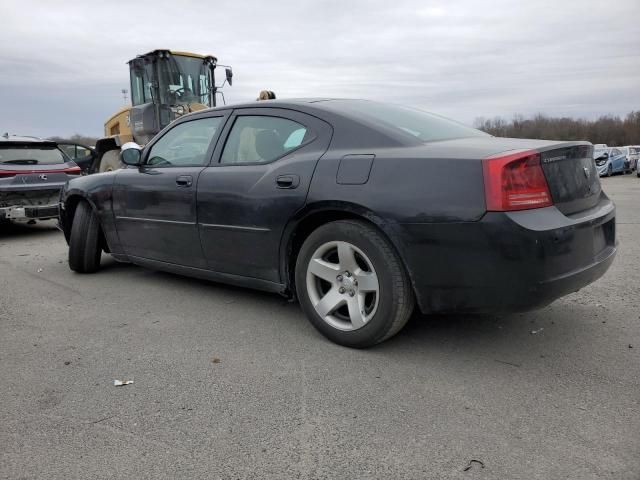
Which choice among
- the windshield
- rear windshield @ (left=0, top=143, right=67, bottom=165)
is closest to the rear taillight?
rear windshield @ (left=0, top=143, right=67, bottom=165)

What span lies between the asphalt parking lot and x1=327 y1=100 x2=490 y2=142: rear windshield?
128 cm

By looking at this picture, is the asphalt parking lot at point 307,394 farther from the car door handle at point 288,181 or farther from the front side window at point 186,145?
the front side window at point 186,145

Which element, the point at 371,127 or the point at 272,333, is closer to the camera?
the point at 371,127

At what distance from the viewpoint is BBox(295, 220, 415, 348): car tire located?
3.02 meters

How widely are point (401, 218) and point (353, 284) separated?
0.55 meters

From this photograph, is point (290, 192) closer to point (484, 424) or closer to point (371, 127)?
point (371, 127)

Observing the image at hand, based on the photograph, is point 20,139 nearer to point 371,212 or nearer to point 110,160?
point 110,160

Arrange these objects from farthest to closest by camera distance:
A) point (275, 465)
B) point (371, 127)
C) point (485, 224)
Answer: point (371, 127) → point (485, 224) → point (275, 465)

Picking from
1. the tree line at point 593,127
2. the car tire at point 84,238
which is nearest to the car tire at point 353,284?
the car tire at point 84,238

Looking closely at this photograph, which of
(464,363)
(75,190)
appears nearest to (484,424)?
(464,363)

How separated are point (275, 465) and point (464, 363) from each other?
1368 mm

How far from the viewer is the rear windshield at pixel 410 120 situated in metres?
3.40

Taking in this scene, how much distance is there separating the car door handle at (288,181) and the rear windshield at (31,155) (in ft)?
21.4

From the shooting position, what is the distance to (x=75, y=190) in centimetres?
529
